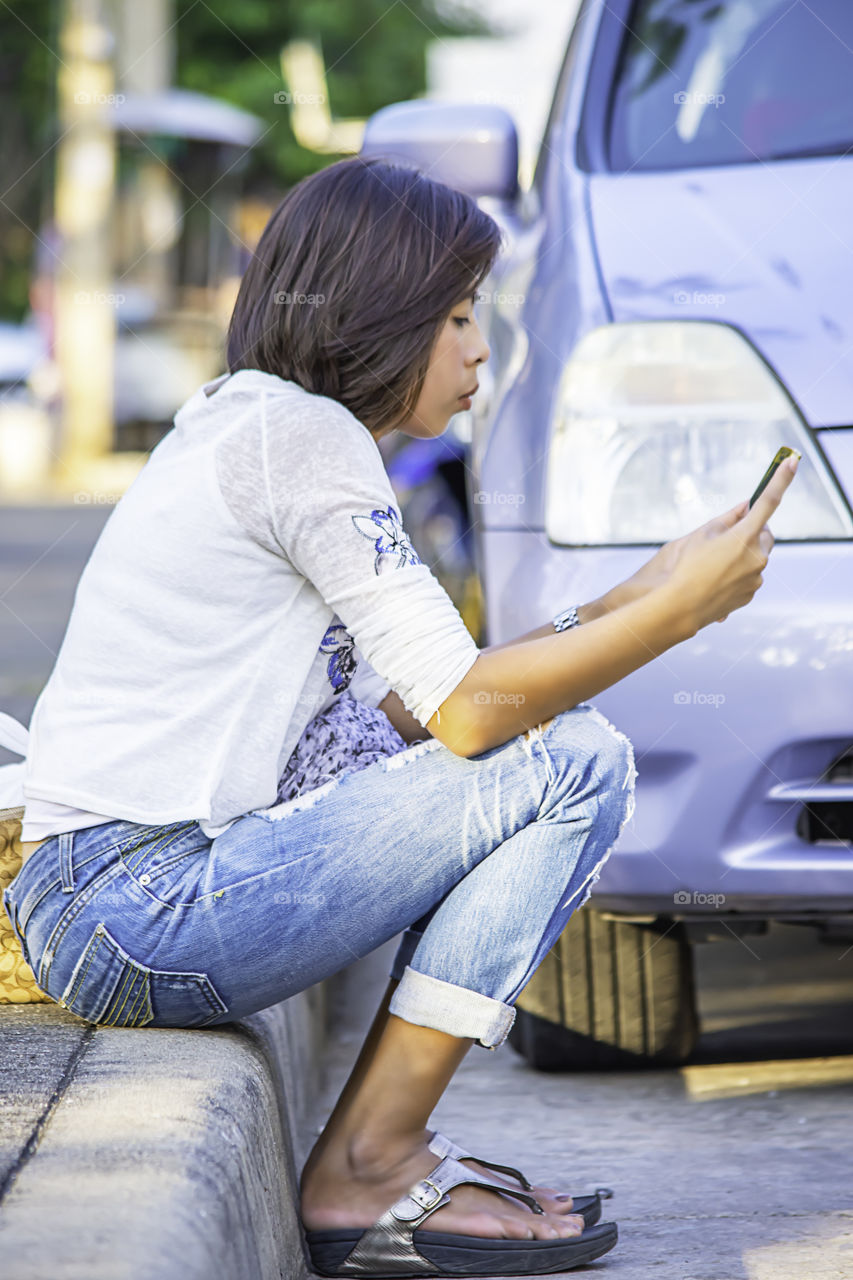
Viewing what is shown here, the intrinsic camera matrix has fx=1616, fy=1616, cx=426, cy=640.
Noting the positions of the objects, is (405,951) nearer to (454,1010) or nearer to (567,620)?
(454,1010)

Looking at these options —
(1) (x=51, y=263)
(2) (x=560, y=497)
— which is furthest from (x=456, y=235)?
(1) (x=51, y=263)

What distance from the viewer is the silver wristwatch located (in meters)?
1.93

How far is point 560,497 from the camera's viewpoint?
7.13 ft

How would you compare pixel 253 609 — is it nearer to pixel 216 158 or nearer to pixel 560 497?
pixel 560 497

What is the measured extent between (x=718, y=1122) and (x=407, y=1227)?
693mm

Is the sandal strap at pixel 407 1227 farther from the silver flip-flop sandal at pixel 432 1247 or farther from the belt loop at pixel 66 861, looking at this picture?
the belt loop at pixel 66 861

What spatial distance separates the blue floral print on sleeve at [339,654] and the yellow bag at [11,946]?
0.41 metres

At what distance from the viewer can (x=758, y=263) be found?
2164 mm

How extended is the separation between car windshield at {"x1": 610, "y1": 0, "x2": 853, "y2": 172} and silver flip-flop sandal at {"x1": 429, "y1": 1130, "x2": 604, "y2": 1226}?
1512mm

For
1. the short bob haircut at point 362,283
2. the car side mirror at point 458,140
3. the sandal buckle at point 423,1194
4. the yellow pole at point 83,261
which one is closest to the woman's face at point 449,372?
the short bob haircut at point 362,283

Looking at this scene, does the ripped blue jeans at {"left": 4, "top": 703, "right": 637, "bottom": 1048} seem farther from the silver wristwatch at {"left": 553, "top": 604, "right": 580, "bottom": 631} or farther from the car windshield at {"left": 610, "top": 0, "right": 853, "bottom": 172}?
the car windshield at {"left": 610, "top": 0, "right": 853, "bottom": 172}

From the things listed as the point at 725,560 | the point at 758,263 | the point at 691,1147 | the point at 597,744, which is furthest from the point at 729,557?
the point at 691,1147

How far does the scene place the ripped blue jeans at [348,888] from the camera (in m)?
1.71

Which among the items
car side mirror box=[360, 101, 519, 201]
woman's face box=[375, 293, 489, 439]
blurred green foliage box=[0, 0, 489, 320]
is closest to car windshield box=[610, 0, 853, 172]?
car side mirror box=[360, 101, 519, 201]
